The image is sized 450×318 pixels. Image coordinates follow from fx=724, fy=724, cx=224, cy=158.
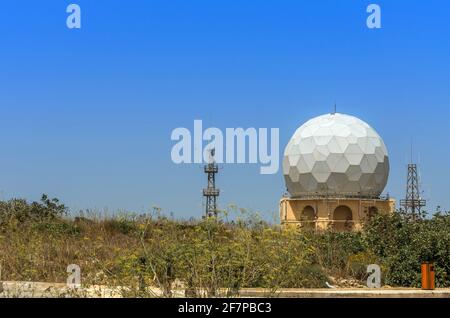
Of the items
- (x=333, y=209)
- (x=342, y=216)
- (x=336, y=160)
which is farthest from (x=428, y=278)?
(x=342, y=216)

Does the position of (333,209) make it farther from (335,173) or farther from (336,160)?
(336,160)

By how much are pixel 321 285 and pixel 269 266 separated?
131 inches

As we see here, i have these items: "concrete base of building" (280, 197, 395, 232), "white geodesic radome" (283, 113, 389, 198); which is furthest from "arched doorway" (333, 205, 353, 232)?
"white geodesic radome" (283, 113, 389, 198)

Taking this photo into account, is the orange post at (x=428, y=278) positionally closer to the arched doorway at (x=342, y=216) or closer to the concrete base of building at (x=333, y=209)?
the concrete base of building at (x=333, y=209)

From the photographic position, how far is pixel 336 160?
44.8 m

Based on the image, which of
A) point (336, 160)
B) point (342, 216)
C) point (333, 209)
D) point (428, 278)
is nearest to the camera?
point (428, 278)

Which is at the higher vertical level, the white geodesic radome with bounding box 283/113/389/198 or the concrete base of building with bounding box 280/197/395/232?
the white geodesic radome with bounding box 283/113/389/198

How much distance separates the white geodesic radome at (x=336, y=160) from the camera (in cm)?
4509

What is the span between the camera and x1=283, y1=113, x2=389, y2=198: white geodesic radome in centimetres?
4509

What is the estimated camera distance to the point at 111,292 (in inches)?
411

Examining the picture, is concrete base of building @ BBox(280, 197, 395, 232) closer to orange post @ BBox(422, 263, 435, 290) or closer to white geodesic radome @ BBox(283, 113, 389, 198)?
white geodesic radome @ BBox(283, 113, 389, 198)

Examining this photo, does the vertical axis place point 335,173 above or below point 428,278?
above

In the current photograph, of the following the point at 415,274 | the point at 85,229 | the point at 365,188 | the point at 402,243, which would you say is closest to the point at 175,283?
the point at 415,274

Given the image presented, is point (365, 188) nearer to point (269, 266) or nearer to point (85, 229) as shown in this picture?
point (85, 229)
